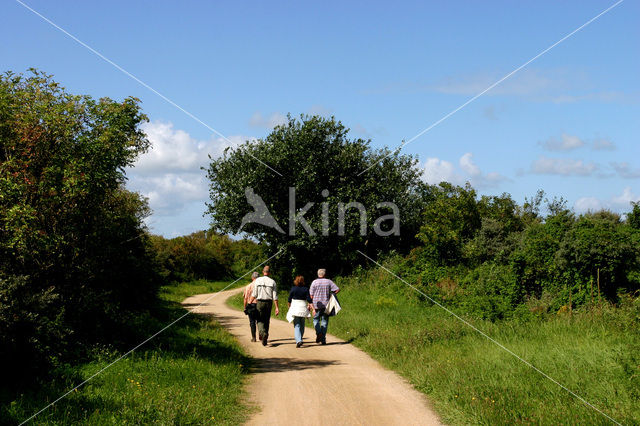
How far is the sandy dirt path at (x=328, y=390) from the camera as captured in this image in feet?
25.3

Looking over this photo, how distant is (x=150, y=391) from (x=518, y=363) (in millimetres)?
6396

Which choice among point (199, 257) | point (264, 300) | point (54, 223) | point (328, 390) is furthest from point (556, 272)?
point (199, 257)

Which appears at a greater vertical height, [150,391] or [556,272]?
[556,272]

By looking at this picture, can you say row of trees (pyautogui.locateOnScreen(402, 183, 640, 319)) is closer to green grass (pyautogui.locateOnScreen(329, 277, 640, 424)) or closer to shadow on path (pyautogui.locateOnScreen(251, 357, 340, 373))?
green grass (pyautogui.locateOnScreen(329, 277, 640, 424))

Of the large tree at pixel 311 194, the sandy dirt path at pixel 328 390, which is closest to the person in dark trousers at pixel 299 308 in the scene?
the sandy dirt path at pixel 328 390

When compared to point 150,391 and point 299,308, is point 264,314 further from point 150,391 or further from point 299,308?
point 150,391

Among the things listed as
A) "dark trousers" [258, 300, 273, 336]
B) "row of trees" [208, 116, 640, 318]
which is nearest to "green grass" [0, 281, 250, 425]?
"dark trousers" [258, 300, 273, 336]

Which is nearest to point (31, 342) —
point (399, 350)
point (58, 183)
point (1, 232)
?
point (1, 232)

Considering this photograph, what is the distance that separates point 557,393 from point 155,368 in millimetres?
6823

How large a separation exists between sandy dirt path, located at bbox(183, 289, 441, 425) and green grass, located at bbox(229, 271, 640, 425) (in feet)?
1.50

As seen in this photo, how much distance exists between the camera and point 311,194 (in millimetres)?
32688

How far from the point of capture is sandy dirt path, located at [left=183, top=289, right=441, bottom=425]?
7.72 meters

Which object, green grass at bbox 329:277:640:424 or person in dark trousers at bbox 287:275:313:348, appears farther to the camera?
person in dark trousers at bbox 287:275:313:348

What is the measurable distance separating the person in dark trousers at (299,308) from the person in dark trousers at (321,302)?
24 centimetres
